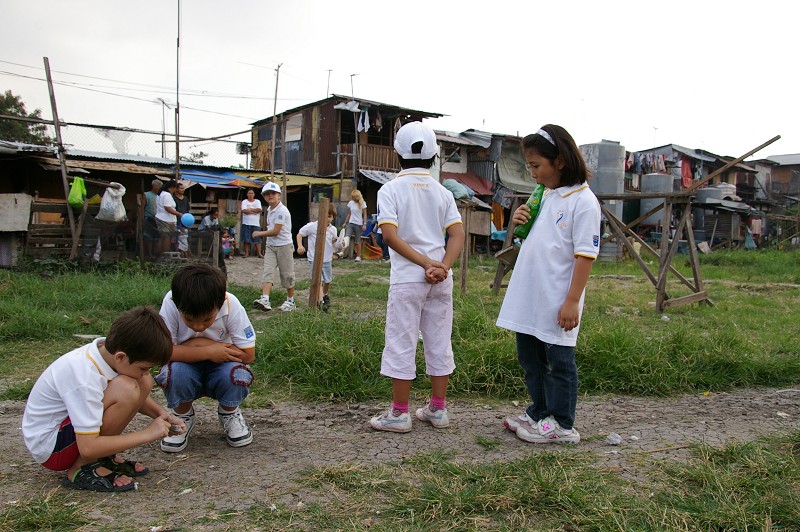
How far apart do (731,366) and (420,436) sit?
8.76ft

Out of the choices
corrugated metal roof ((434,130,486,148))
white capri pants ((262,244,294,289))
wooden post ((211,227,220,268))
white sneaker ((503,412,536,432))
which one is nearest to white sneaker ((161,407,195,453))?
white sneaker ((503,412,536,432))

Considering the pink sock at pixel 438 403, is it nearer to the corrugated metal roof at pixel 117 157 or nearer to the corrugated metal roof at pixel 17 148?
the corrugated metal roof at pixel 17 148

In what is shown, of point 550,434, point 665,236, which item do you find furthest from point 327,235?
point 550,434

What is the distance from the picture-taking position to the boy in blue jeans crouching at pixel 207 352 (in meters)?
2.71

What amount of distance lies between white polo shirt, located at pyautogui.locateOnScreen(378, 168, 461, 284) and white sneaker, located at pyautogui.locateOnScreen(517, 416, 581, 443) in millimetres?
967

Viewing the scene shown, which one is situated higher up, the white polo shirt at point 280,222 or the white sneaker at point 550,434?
the white polo shirt at point 280,222

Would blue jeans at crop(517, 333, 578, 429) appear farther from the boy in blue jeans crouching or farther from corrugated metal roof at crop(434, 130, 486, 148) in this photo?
corrugated metal roof at crop(434, 130, 486, 148)

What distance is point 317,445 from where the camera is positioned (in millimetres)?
3051

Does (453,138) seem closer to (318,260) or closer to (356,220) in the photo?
(356,220)

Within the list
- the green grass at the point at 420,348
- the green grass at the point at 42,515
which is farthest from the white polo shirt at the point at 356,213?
the green grass at the point at 42,515

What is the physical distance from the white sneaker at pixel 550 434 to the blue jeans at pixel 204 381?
1458 millimetres

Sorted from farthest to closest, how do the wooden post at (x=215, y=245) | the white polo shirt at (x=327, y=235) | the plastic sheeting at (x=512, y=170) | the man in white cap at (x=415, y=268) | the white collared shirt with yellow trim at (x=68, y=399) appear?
the plastic sheeting at (x=512, y=170), the wooden post at (x=215, y=245), the white polo shirt at (x=327, y=235), the man in white cap at (x=415, y=268), the white collared shirt with yellow trim at (x=68, y=399)

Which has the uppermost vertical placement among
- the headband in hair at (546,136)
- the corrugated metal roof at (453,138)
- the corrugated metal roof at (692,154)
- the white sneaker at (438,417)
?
the corrugated metal roof at (692,154)

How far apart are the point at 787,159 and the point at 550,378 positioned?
3924cm
